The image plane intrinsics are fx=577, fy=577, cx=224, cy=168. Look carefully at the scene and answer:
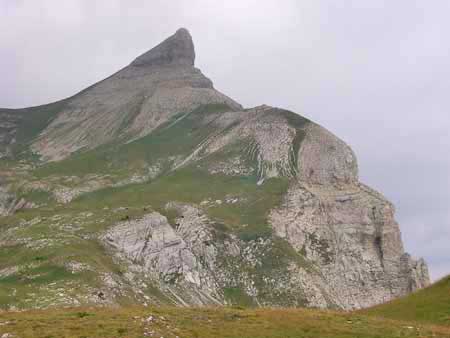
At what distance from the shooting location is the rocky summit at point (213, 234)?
11238cm

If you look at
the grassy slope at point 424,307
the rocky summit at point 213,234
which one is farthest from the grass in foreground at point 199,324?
the rocky summit at point 213,234

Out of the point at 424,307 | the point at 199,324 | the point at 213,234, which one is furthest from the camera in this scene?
the point at 213,234

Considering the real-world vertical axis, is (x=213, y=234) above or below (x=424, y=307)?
above

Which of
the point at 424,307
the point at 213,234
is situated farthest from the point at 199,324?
the point at 213,234

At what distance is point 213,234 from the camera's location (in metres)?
143

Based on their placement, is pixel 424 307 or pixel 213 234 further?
pixel 213 234

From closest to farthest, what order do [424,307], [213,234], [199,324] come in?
[199,324]
[424,307]
[213,234]

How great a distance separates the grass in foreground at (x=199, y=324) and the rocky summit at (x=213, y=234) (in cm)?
5414

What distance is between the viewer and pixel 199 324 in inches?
1410

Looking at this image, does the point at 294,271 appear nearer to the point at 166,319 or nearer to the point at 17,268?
the point at 17,268

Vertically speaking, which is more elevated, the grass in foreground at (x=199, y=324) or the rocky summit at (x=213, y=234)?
the rocky summit at (x=213, y=234)

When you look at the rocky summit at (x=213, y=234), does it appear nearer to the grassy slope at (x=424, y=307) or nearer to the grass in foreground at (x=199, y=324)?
the grass in foreground at (x=199, y=324)

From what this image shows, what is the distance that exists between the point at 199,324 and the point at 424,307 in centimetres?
1888

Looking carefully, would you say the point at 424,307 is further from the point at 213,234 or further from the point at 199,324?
the point at 213,234
